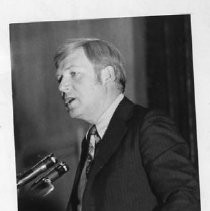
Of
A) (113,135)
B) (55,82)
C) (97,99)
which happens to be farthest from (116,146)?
(55,82)

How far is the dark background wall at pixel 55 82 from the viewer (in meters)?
1.14

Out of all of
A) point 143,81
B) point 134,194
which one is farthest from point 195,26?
point 134,194

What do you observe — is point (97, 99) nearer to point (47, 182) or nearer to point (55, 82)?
point (55, 82)

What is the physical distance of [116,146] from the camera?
1121mm

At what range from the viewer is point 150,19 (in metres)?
1.16

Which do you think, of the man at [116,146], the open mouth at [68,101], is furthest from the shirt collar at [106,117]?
the open mouth at [68,101]

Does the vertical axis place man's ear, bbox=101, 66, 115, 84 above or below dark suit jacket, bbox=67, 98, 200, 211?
above

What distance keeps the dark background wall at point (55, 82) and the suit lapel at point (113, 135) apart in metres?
0.05

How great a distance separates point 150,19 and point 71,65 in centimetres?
28

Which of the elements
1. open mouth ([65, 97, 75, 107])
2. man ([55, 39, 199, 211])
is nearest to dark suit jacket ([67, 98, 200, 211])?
man ([55, 39, 199, 211])

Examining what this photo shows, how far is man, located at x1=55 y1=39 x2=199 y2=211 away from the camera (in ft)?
3.59

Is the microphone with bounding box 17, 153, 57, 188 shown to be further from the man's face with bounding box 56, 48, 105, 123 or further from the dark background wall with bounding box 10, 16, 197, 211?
the man's face with bounding box 56, 48, 105, 123

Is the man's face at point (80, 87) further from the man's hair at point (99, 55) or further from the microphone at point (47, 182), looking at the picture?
the microphone at point (47, 182)

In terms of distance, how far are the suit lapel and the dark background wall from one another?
0.05 metres
